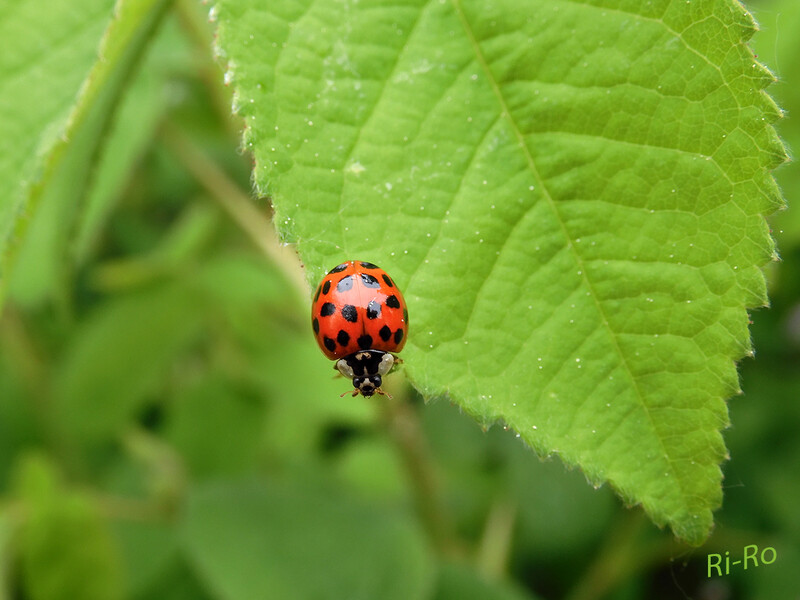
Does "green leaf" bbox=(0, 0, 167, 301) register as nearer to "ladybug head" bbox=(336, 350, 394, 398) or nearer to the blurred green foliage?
the blurred green foliage

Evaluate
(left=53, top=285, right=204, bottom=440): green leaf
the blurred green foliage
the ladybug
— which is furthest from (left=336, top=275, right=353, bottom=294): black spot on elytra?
(left=53, top=285, right=204, bottom=440): green leaf

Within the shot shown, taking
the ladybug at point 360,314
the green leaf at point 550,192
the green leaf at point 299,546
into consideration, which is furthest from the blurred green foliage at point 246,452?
the green leaf at point 550,192

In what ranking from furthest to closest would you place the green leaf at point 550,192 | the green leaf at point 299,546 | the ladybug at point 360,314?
1. the green leaf at point 299,546
2. the ladybug at point 360,314
3. the green leaf at point 550,192

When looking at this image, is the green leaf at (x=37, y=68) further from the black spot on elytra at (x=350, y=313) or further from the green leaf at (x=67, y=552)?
the green leaf at (x=67, y=552)

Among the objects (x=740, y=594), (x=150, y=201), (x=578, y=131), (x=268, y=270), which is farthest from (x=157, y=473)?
(x=578, y=131)

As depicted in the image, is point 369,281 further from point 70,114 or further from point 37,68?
point 37,68

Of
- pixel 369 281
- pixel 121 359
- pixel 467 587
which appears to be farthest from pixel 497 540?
pixel 369 281
